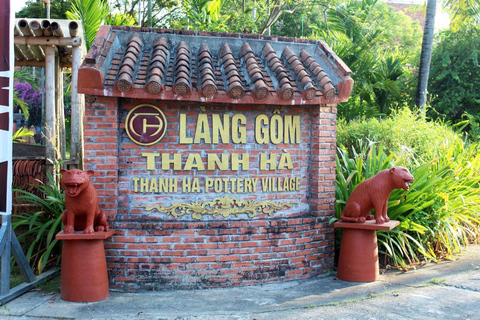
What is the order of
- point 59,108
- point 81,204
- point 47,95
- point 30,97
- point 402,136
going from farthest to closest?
point 30,97
point 59,108
point 402,136
point 47,95
point 81,204

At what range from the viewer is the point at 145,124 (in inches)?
216

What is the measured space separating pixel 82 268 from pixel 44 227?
4.45 feet

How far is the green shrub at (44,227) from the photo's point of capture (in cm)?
592

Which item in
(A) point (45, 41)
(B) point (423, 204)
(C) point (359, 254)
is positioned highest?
(A) point (45, 41)

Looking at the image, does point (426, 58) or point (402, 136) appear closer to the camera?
point (402, 136)

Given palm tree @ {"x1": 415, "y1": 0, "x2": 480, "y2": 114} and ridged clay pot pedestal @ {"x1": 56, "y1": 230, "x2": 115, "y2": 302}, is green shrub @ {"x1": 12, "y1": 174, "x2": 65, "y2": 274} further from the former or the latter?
palm tree @ {"x1": 415, "y1": 0, "x2": 480, "y2": 114}

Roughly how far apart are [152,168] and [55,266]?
1969 millimetres

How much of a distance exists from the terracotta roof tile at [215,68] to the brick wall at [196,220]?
1.10 ft

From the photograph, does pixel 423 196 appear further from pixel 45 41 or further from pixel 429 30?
pixel 45 41

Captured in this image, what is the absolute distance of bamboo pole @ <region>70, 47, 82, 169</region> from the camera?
733cm

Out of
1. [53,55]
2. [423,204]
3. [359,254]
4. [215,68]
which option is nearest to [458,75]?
[423,204]

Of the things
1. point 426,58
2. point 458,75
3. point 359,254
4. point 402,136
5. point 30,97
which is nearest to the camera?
point 359,254

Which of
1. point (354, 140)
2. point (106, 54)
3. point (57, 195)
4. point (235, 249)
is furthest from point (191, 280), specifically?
point (354, 140)

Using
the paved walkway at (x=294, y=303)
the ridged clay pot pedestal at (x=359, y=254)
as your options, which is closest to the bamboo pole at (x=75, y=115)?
the paved walkway at (x=294, y=303)
